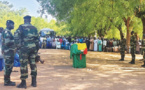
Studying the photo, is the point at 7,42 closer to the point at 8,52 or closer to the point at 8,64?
the point at 8,52

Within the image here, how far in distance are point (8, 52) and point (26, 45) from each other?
85cm

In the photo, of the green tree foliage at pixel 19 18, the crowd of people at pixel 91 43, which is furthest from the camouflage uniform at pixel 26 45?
the green tree foliage at pixel 19 18

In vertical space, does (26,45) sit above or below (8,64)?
above

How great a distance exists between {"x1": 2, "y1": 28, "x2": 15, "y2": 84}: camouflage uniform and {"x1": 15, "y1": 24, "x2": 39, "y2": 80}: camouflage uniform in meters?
0.58

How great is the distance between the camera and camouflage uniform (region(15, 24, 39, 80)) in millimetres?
6258

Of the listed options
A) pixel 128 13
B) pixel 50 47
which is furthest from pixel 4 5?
pixel 128 13

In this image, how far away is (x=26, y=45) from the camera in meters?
6.28

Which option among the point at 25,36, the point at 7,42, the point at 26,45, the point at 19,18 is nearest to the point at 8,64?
the point at 7,42

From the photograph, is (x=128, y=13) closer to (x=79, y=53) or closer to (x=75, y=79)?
(x=79, y=53)

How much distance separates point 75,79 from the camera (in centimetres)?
792

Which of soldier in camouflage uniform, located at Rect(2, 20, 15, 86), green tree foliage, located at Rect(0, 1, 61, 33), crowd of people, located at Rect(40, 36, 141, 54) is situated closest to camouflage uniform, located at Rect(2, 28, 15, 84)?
soldier in camouflage uniform, located at Rect(2, 20, 15, 86)

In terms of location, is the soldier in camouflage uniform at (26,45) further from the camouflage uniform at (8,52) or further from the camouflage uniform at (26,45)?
the camouflage uniform at (8,52)

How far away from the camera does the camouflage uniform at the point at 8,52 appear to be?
6.67 m

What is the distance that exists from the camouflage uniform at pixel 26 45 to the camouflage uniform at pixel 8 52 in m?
0.58
